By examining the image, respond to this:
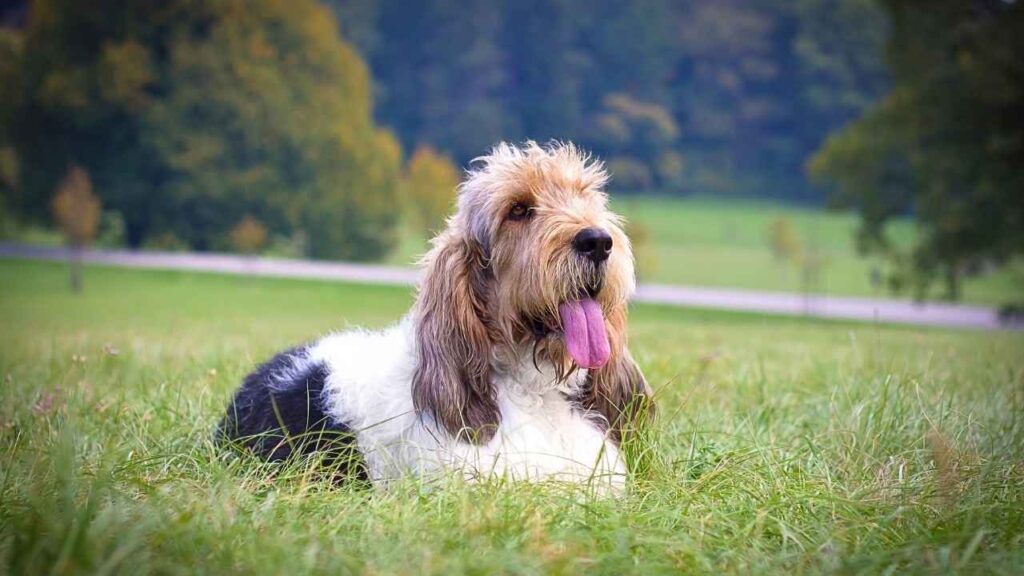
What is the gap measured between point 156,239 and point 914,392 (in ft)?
105

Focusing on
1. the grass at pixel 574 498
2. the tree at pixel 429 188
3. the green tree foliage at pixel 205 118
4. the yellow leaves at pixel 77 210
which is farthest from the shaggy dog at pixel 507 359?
the green tree foliage at pixel 205 118

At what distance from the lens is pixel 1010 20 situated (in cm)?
2098

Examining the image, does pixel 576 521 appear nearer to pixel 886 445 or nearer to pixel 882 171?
pixel 886 445

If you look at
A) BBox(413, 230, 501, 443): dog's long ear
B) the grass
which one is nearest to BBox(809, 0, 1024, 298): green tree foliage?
the grass

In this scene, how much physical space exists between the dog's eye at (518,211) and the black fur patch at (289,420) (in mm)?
1224

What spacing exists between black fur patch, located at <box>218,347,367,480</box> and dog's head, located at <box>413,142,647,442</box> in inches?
18.3

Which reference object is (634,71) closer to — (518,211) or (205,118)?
(205,118)

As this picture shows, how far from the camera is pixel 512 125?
36312 millimetres

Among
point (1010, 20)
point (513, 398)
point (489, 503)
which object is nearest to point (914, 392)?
point (513, 398)

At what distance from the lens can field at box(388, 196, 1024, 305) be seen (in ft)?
110

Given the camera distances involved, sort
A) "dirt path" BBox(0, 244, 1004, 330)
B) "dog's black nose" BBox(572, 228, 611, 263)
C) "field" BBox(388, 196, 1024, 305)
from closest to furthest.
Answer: "dog's black nose" BBox(572, 228, 611, 263) → "dirt path" BBox(0, 244, 1004, 330) → "field" BBox(388, 196, 1024, 305)

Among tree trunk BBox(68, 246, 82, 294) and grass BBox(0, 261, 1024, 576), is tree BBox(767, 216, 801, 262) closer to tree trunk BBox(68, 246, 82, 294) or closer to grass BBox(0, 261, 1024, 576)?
tree trunk BBox(68, 246, 82, 294)

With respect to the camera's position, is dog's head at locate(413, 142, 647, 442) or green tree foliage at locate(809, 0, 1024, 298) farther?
green tree foliage at locate(809, 0, 1024, 298)

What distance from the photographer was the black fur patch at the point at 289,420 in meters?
4.37
